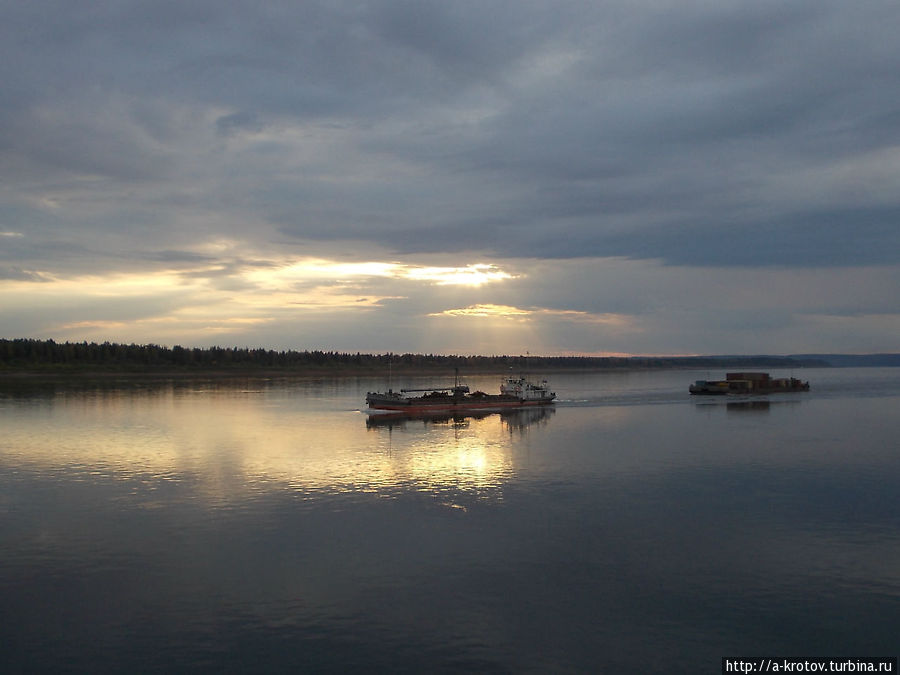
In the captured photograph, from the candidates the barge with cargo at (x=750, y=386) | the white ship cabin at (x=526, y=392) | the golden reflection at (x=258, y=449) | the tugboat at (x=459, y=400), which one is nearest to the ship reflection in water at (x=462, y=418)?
the golden reflection at (x=258, y=449)

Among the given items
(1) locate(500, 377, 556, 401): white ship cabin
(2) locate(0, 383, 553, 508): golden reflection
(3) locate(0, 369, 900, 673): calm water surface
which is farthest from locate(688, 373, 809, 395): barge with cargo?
(3) locate(0, 369, 900, 673): calm water surface

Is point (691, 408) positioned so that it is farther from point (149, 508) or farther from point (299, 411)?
point (149, 508)

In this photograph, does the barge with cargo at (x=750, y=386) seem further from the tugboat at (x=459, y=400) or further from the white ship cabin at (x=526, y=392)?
the tugboat at (x=459, y=400)

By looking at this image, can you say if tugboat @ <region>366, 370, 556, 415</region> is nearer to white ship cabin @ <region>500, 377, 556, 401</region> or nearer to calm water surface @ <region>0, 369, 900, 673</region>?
white ship cabin @ <region>500, 377, 556, 401</region>

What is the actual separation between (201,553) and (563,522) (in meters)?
17.3

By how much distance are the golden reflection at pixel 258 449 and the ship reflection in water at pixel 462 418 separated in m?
0.41

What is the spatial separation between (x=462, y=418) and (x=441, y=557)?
72.8 meters

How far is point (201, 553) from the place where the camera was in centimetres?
2959

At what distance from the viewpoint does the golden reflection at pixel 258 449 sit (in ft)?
152

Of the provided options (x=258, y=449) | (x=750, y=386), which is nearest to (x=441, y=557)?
(x=258, y=449)

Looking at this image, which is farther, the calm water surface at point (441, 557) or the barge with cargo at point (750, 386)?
the barge with cargo at point (750, 386)

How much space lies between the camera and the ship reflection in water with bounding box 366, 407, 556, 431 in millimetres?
88688

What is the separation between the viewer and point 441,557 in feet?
96.4

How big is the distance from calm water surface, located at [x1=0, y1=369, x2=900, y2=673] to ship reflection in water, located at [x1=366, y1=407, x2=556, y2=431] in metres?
26.3
